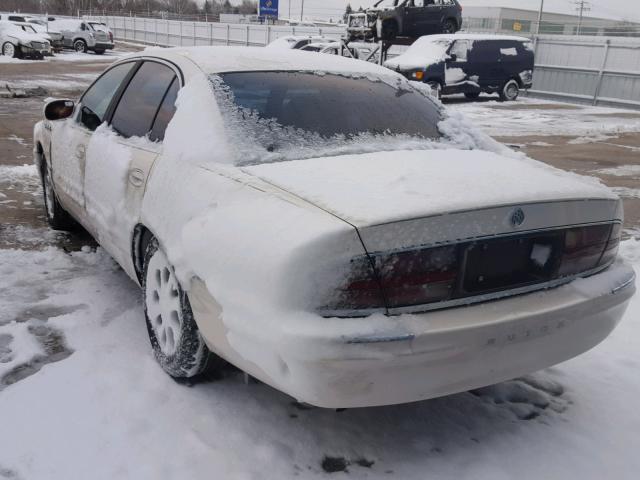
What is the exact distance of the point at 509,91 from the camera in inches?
731

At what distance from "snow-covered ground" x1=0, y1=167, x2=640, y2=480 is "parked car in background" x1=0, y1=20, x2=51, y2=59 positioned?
2604cm

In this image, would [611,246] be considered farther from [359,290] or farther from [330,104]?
[330,104]

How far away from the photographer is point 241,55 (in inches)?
131

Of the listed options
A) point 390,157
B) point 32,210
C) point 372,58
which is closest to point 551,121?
point 372,58

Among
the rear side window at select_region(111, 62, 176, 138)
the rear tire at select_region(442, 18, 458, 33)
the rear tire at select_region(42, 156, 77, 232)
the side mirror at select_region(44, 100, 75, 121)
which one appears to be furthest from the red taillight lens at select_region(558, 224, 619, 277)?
the rear tire at select_region(442, 18, 458, 33)

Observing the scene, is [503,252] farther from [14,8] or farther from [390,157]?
[14,8]

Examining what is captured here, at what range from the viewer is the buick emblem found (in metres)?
2.21

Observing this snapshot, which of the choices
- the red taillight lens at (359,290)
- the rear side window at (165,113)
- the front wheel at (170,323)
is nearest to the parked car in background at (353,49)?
the rear side window at (165,113)

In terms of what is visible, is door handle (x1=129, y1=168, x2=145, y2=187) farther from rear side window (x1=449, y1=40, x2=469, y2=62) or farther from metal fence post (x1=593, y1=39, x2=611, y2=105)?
metal fence post (x1=593, y1=39, x2=611, y2=105)

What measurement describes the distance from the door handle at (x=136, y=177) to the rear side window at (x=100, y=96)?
33.6 inches

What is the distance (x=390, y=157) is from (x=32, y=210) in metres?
4.21

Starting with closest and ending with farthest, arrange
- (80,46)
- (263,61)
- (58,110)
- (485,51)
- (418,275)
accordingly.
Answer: (418,275) → (263,61) → (58,110) → (485,51) → (80,46)

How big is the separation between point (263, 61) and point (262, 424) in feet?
5.97

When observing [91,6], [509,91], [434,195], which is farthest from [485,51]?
[91,6]
